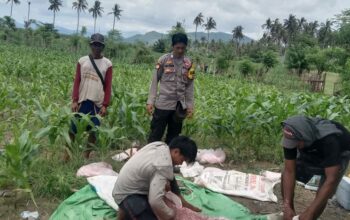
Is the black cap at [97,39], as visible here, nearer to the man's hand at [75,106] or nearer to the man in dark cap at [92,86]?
the man in dark cap at [92,86]

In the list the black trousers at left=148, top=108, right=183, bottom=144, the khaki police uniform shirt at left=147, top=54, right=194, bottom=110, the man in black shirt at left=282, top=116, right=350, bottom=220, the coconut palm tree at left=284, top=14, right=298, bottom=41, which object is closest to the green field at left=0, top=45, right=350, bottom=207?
the black trousers at left=148, top=108, right=183, bottom=144

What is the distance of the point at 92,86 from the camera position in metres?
4.23

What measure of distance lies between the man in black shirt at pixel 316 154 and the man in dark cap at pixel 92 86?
6.68ft

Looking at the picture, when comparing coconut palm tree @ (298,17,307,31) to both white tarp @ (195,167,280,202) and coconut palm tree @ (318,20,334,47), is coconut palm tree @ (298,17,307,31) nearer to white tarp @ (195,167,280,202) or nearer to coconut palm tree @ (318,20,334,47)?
coconut palm tree @ (318,20,334,47)

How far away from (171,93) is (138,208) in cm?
188

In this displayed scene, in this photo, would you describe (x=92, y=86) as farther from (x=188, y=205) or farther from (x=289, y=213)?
(x=289, y=213)

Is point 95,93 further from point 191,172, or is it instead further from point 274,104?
point 274,104

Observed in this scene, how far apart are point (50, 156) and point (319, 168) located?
2.49m

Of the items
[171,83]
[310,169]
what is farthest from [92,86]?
[310,169]

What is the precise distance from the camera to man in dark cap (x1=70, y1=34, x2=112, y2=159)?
4.21 m

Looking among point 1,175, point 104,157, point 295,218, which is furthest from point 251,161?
point 1,175

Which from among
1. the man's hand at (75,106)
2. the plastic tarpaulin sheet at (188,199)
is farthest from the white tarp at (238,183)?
the man's hand at (75,106)

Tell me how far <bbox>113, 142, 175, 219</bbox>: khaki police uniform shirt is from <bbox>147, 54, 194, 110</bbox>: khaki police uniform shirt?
167 centimetres

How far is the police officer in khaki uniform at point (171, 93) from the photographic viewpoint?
4359 mm
